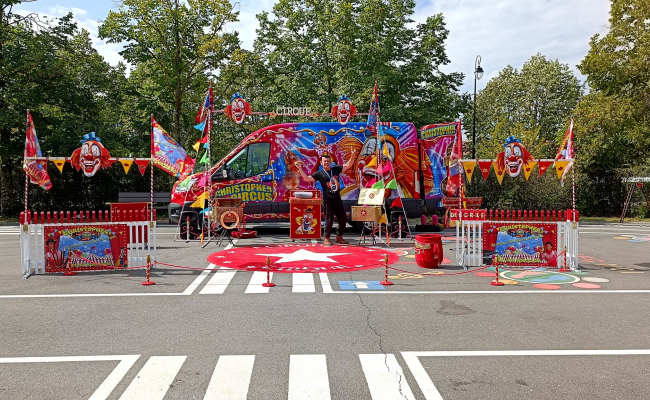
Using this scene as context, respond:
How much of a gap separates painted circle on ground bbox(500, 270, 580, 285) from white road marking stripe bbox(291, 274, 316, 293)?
3576 millimetres

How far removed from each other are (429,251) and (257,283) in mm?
3490

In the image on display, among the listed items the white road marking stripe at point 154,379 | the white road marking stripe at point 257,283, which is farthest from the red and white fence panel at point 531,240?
the white road marking stripe at point 154,379

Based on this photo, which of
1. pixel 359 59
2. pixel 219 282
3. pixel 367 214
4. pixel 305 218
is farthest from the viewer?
pixel 359 59

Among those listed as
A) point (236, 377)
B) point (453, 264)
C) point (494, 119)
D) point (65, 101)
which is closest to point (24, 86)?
point (65, 101)

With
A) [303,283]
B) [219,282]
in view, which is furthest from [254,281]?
[303,283]

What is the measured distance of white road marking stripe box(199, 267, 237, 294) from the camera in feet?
23.5

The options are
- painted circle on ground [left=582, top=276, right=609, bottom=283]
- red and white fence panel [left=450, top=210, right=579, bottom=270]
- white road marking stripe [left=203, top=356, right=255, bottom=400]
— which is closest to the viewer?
white road marking stripe [left=203, top=356, right=255, bottom=400]

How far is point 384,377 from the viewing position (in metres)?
3.91

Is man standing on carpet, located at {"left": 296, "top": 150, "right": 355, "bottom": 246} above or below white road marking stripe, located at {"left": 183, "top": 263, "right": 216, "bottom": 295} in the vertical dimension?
above

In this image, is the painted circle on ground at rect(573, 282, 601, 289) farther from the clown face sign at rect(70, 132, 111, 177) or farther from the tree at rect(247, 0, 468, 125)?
the tree at rect(247, 0, 468, 125)

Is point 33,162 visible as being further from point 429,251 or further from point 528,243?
point 528,243

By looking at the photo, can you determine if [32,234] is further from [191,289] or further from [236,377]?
[236,377]

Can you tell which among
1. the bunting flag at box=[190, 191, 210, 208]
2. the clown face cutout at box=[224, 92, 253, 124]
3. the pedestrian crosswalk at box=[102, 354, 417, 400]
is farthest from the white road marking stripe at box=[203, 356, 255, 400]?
the clown face cutout at box=[224, 92, 253, 124]

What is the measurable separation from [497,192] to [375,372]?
21.8 metres
